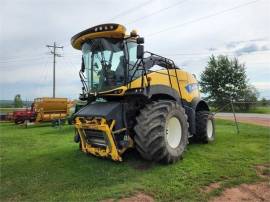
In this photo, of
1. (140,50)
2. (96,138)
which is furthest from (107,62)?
(96,138)

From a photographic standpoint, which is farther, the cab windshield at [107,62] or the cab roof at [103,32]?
the cab windshield at [107,62]

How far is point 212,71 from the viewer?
136 ft

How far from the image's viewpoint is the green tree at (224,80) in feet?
131

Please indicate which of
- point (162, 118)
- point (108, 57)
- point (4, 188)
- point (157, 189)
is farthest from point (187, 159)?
point (4, 188)

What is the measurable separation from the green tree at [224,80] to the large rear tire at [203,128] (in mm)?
30967

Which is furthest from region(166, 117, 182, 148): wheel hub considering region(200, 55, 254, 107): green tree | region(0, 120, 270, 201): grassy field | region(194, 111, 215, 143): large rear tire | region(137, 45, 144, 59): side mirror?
region(200, 55, 254, 107): green tree

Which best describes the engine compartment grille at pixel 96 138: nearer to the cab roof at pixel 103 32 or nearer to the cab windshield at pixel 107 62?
the cab windshield at pixel 107 62

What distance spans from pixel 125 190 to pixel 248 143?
17.0 feet

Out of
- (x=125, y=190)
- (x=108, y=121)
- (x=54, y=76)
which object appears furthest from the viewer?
(x=54, y=76)

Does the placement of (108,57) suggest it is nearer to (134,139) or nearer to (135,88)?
(135,88)

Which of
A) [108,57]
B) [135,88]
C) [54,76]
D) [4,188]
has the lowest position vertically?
[4,188]

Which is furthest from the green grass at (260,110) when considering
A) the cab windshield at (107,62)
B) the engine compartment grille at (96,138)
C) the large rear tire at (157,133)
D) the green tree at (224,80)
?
the engine compartment grille at (96,138)

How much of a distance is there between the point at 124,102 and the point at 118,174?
1535 millimetres

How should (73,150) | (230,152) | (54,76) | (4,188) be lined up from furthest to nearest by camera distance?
1. (54,76)
2. (73,150)
3. (230,152)
4. (4,188)
